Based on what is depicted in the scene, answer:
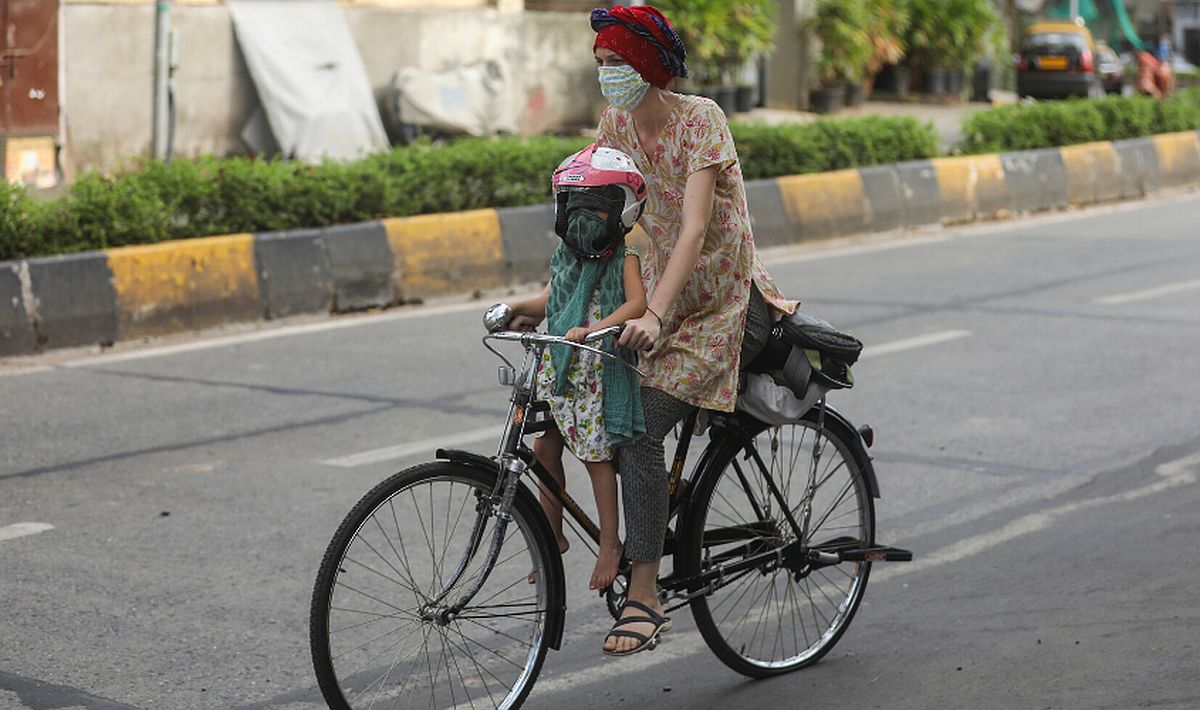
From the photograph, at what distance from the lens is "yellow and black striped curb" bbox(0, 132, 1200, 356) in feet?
29.6

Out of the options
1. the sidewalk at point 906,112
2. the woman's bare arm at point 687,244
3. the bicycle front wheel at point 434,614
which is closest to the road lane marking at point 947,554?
the bicycle front wheel at point 434,614

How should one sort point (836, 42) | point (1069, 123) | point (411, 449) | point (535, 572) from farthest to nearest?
point (836, 42), point (1069, 123), point (411, 449), point (535, 572)

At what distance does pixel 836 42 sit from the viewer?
27156 mm

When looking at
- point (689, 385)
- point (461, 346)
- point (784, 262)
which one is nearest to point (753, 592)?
point (689, 385)

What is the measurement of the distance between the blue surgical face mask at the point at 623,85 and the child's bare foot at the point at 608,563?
3.28ft

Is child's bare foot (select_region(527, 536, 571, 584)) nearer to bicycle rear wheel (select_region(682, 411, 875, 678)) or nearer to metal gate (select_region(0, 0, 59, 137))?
bicycle rear wheel (select_region(682, 411, 875, 678))

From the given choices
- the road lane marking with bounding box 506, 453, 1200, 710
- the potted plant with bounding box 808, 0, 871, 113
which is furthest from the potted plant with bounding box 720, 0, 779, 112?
the road lane marking with bounding box 506, 453, 1200, 710

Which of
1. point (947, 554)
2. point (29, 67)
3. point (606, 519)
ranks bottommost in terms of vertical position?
point (947, 554)

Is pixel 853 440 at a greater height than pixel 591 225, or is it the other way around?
pixel 591 225

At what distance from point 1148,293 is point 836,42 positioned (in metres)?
16.5

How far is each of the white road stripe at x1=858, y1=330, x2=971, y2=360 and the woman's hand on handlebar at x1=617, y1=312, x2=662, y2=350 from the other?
5140mm

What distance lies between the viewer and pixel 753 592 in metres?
4.65

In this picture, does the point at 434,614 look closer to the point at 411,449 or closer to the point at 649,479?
the point at 649,479

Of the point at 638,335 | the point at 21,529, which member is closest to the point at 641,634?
the point at 638,335
